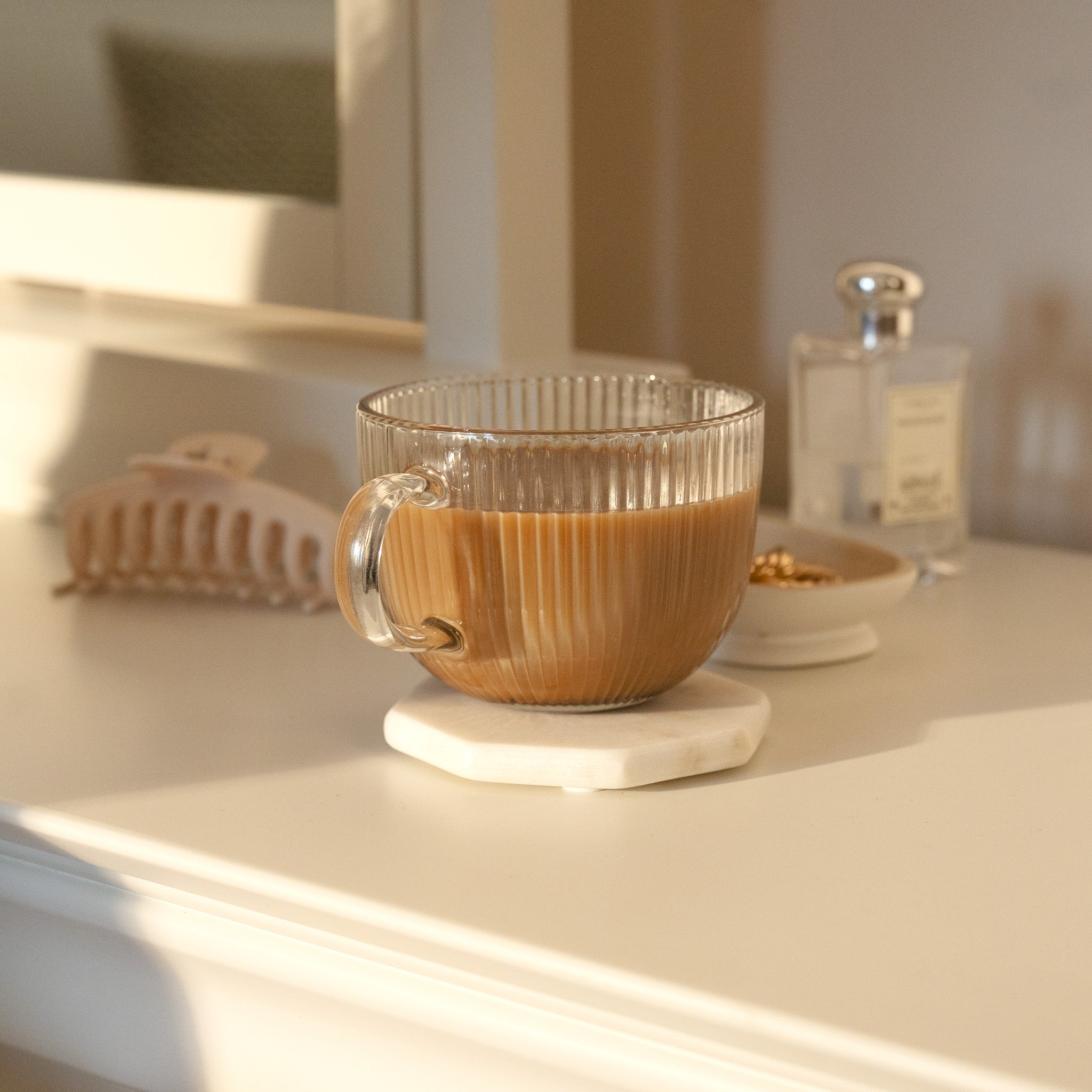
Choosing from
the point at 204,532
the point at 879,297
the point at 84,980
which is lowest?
the point at 84,980

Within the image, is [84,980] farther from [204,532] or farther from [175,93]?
[175,93]

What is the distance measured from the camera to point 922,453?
0.74 m

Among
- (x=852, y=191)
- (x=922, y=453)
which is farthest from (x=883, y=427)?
(x=852, y=191)

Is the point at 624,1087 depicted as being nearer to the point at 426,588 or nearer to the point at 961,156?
the point at 426,588

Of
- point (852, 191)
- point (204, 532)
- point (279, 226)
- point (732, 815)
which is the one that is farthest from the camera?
point (279, 226)

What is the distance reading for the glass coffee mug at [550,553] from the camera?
47cm

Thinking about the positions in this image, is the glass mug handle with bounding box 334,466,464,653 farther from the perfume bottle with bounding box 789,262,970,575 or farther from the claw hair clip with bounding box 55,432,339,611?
the perfume bottle with bounding box 789,262,970,575

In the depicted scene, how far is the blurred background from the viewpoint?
2.58ft

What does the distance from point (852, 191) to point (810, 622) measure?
361mm

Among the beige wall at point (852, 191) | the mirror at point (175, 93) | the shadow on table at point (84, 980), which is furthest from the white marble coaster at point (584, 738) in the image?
the mirror at point (175, 93)

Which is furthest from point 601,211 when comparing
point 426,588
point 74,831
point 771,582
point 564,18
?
point 74,831

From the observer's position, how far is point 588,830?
441 mm

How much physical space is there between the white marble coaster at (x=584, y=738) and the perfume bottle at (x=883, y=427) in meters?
0.27

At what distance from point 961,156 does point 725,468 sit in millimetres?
405
